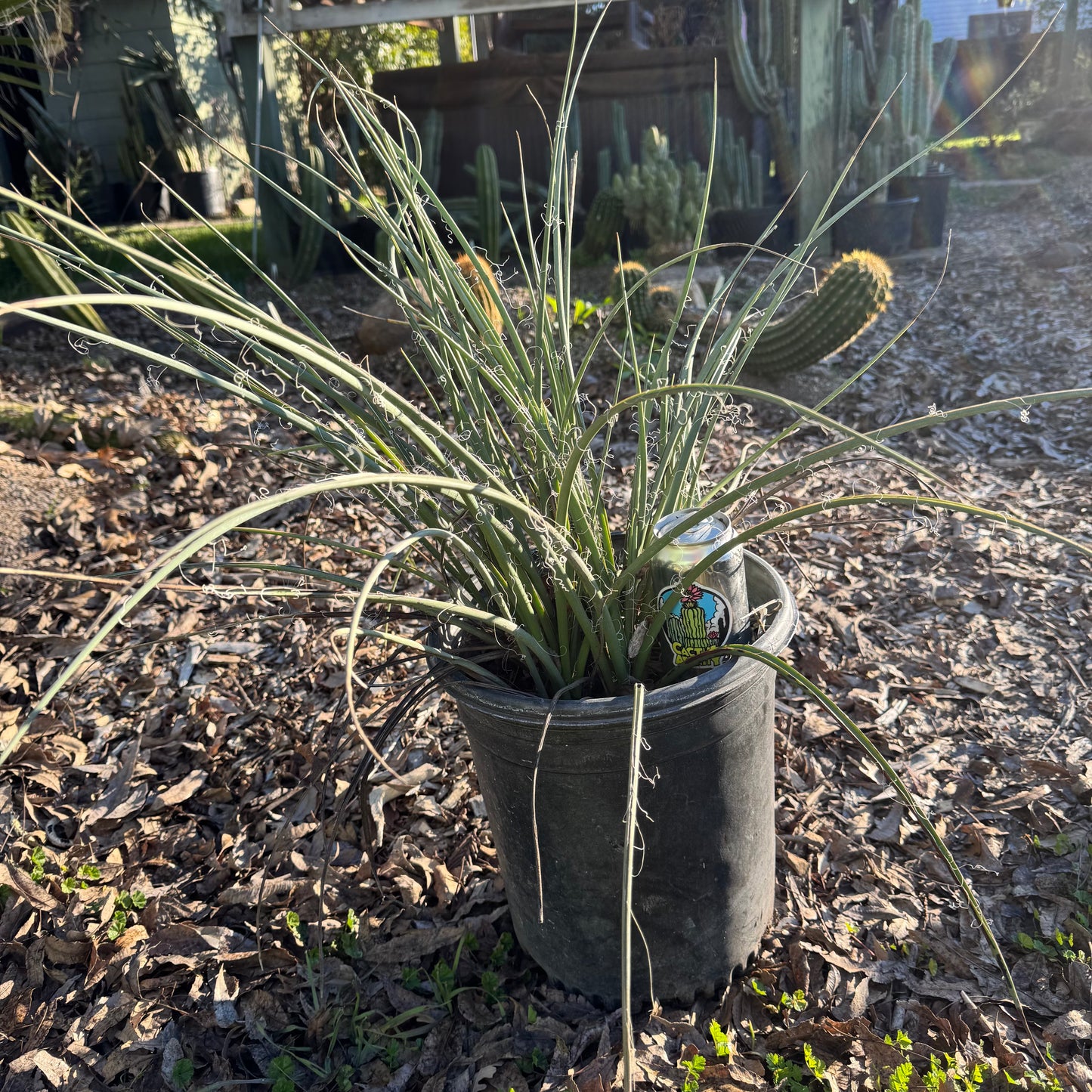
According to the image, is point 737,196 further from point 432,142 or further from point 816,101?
point 432,142

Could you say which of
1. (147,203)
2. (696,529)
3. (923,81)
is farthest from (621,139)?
(696,529)

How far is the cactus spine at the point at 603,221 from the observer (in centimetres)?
600

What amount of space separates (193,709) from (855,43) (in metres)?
6.78

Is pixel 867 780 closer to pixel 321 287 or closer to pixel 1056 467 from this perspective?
pixel 1056 467

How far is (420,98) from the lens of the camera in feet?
23.0

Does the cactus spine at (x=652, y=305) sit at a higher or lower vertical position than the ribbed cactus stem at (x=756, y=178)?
lower

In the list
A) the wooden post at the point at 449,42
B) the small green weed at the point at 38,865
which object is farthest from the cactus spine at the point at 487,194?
the small green weed at the point at 38,865

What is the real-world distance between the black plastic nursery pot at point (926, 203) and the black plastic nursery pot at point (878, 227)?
10cm

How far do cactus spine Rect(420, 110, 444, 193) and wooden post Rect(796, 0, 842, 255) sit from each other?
2394 mm

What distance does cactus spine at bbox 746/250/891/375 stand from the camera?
351 centimetres

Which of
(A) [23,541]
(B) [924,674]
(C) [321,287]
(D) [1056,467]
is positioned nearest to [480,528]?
(B) [924,674]

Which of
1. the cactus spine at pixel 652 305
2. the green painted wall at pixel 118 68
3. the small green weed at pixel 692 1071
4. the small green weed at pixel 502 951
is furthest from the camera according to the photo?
the green painted wall at pixel 118 68

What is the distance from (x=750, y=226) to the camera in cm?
611

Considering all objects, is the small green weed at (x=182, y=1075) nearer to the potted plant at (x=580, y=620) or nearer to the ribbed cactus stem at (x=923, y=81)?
the potted plant at (x=580, y=620)
